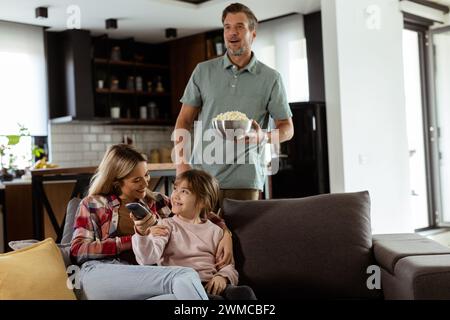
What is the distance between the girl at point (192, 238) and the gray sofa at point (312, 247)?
0.16 m

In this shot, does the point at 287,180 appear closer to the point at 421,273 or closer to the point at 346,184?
the point at 346,184

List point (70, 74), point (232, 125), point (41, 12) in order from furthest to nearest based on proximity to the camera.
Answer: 1. point (70, 74)
2. point (41, 12)
3. point (232, 125)

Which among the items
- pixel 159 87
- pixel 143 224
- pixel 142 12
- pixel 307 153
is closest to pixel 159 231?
pixel 143 224

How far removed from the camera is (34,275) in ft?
6.29

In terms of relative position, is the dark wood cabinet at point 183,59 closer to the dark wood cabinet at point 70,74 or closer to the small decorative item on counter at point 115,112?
the small decorative item on counter at point 115,112

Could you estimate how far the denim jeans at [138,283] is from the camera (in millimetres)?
1874

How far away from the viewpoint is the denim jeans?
187 cm

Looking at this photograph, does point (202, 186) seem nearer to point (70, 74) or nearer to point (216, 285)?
point (216, 285)

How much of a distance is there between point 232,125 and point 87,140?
5152mm

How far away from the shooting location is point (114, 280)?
200 centimetres

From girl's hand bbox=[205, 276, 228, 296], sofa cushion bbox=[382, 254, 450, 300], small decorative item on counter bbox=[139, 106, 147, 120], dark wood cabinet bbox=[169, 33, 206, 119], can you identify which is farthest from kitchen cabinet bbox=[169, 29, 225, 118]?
sofa cushion bbox=[382, 254, 450, 300]

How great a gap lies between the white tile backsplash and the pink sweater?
4.94 meters

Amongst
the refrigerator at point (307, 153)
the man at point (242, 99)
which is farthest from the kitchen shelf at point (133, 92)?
the man at point (242, 99)

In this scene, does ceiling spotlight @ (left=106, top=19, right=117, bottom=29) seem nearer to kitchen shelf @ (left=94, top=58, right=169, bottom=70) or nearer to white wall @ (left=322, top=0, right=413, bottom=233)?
kitchen shelf @ (left=94, top=58, right=169, bottom=70)
